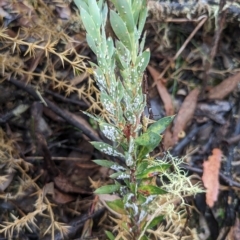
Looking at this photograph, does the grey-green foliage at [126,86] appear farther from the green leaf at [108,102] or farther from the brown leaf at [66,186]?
the brown leaf at [66,186]

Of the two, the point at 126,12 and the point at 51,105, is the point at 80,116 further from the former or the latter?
the point at 126,12

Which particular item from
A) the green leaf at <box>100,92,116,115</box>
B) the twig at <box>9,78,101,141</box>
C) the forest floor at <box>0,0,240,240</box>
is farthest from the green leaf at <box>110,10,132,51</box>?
the twig at <box>9,78,101,141</box>

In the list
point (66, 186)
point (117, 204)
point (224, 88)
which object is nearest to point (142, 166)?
point (117, 204)

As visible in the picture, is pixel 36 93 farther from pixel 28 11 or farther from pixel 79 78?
pixel 28 11

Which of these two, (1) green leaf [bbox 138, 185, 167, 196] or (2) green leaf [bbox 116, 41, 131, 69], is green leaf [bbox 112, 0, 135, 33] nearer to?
(2) green leaf [bbox 116, 41, 131, 69]

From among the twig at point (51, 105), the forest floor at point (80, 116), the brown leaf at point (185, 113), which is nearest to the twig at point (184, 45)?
the forest floor at point (80, 116)
